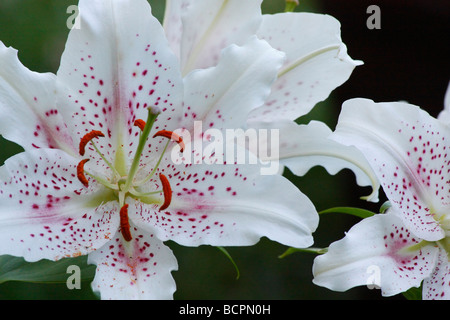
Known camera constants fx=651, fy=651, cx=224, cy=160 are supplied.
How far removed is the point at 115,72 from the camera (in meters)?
0.58

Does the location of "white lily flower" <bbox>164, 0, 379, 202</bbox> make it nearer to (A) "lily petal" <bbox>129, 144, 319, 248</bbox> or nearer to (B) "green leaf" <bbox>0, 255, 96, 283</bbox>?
(A) "lily petal" <bbox>129, 144, 319, 248</bbox>

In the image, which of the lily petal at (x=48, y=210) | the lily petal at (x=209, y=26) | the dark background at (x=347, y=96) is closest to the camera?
the lily petal at (x=48, y=210)

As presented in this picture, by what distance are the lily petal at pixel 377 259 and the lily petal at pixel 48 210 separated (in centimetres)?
20

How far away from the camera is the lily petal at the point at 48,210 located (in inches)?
21.4

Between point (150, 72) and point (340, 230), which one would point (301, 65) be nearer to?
point (150, 72)

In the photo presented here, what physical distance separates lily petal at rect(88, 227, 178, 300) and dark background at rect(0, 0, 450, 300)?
148cm

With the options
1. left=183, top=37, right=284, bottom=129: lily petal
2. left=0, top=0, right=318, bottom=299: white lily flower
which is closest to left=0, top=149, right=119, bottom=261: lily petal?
left=0, top=0, right=318, bottom=299: white lily flower

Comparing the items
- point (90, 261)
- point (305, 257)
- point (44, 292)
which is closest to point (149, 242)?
point (90, 261)

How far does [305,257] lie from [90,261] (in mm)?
1881

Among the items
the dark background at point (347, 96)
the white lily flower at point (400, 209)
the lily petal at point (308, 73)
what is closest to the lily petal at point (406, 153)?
the white lily flower at point (400, 209)

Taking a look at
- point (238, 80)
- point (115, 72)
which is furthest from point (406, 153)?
point (115, 72)

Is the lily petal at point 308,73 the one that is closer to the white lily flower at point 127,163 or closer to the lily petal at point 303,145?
the lily petal at point 303,145

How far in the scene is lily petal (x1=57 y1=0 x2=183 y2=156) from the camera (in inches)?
22.1

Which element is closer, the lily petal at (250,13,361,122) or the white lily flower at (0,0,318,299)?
the white lily flower at (0,0,318,299)
